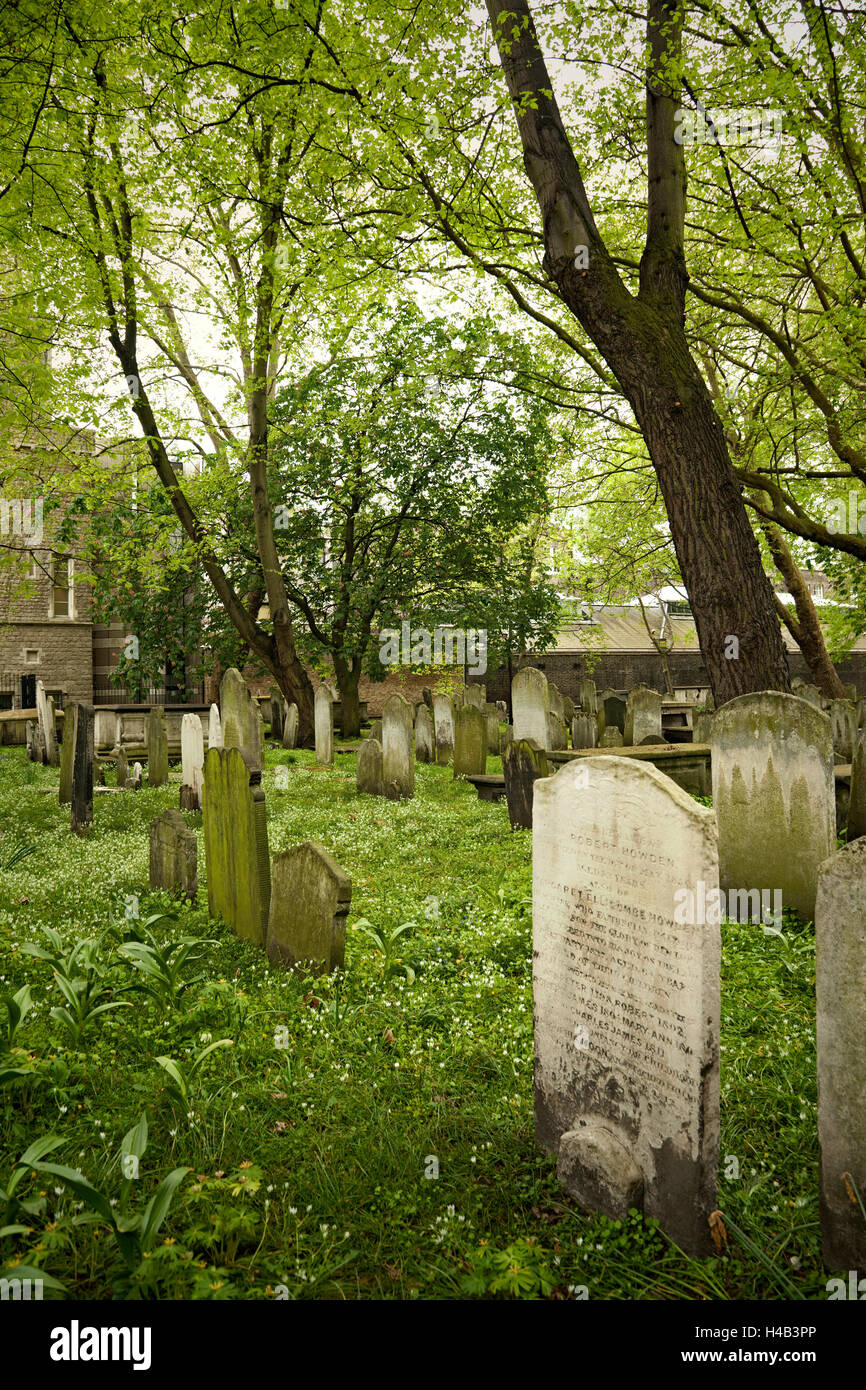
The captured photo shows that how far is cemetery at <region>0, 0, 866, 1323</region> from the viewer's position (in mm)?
2363

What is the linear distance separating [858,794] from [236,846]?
5139 millimetres

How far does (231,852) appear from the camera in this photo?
511 cm

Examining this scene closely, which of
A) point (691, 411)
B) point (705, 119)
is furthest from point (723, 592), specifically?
point (705, 119)

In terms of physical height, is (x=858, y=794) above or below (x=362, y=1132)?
above

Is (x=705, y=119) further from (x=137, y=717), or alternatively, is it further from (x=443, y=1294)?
(x=137, y=717)

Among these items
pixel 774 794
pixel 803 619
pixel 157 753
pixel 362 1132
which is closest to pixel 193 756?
pixel 157 753

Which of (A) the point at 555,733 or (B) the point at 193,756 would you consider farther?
(A) the point at 555,733

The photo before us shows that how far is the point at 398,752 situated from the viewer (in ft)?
34.1

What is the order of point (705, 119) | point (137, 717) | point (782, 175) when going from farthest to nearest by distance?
1. point (137, 717)
2. point (782, 175)
3. point (705, 119)

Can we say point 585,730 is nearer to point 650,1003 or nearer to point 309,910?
point 309,910

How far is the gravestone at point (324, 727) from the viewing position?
1384cm

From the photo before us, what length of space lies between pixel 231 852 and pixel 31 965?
52.3 inches

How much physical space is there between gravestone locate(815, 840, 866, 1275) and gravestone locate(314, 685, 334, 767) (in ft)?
38.9

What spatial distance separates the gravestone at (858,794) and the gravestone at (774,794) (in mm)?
1459
